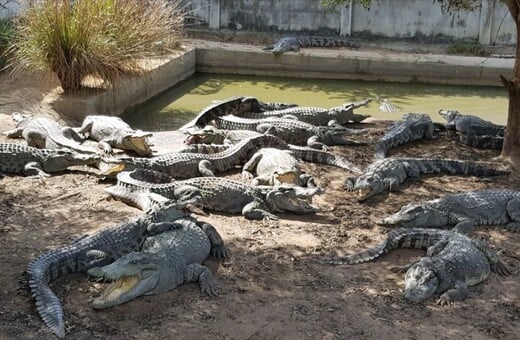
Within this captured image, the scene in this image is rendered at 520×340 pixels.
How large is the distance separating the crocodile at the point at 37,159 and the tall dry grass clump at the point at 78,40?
2.45 metres

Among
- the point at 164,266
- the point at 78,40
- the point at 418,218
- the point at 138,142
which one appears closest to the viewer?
the point at 164,266

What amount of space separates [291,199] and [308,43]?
9.65 metres

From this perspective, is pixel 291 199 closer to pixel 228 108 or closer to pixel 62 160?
pixel 62 160

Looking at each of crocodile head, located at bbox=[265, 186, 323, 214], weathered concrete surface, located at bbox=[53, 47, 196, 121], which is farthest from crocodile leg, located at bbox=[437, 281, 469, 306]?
weathered concrete surface, located at bbox=[53, 47, 196, 121]

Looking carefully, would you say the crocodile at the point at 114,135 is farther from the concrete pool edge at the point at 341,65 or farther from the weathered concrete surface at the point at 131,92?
the concrete pool edge at the point at 341,65

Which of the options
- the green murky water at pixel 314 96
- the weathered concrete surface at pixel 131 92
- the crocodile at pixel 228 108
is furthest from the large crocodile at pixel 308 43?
the crocodile at pixel 228 108

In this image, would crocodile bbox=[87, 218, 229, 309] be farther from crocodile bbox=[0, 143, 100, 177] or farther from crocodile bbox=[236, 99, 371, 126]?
crocodile bbox=[236, 99, 371, 126]

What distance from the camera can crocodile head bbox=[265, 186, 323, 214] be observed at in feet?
18.6

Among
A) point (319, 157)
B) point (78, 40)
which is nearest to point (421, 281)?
point (319, 157)

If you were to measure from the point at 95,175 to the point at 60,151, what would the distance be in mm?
478

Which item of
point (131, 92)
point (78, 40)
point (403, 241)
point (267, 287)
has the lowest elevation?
point (267, 287)

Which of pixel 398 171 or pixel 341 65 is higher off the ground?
pixel 341 65

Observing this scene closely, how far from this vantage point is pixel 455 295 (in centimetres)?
432

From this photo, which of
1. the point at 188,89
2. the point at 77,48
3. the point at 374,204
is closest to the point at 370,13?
the point at 188,89
